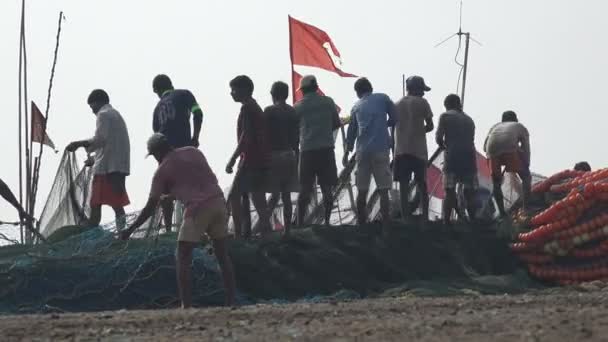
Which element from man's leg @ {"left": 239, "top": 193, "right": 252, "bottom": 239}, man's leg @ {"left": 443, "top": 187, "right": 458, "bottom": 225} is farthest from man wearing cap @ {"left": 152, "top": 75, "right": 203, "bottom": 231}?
man's leg @ {"left": 443, "top": 187, "right": 458, "bottom": 225}

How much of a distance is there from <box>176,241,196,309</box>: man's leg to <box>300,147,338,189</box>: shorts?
343 centimetres

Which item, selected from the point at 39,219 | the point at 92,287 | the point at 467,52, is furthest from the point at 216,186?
the point at 467,52

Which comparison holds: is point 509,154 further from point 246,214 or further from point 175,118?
point 175,118

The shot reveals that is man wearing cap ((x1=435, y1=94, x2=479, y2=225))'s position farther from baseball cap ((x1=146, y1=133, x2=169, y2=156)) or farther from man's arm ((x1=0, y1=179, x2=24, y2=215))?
baseball cap ((x1=146, y1=133, x2=169, y2=156))

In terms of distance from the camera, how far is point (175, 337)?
961 cm

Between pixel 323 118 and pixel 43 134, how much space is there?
6.24 metres

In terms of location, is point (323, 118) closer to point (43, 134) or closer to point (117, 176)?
point (117, 176)

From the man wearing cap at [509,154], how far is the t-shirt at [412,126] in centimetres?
116

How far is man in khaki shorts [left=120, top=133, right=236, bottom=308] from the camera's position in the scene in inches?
485

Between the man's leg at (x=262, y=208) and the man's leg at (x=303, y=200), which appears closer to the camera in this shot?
the man's leg at (x=262, y=208)

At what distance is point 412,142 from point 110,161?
3.06 meters

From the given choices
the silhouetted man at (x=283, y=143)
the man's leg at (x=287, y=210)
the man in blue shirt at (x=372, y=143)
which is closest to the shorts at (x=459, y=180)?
the man in blue shirt at (x=372, y=143)

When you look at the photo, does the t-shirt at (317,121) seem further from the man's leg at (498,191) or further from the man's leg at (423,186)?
the man's leg at (498,191)

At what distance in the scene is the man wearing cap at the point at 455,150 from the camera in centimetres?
1681
